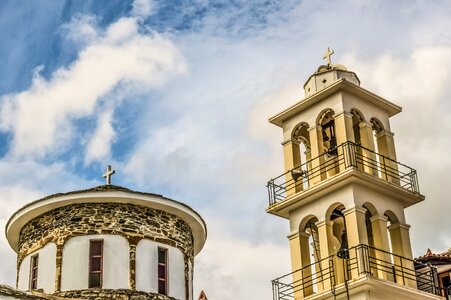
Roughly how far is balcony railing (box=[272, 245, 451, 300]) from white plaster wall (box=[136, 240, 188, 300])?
221 inches

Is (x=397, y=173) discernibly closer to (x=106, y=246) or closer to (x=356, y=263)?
(x=356, y=263)

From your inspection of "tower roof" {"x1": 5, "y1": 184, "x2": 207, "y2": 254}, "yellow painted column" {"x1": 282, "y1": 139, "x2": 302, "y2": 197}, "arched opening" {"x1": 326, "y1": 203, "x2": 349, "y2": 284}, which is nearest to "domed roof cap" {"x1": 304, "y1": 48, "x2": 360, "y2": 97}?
"yellow painted column" {"x1": 282, "y1": 139, "x2": 302, "y2": 197}

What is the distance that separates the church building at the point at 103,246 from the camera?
33438mm

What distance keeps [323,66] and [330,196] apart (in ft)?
16.7

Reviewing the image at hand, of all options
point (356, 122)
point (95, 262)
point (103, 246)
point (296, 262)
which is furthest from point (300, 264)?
point (95, 262)

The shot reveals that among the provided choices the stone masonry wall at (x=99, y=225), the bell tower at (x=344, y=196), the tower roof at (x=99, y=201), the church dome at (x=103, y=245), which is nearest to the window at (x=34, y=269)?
the church dome at (x=103, y=245)

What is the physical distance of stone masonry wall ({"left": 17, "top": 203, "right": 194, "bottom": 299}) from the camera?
111ft

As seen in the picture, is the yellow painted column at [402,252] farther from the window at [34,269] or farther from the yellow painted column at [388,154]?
the window at [34,269]

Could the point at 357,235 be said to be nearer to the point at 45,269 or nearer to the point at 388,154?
the point at 388,154

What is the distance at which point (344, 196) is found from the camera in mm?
30125

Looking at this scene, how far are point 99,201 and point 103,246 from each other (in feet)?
5.40

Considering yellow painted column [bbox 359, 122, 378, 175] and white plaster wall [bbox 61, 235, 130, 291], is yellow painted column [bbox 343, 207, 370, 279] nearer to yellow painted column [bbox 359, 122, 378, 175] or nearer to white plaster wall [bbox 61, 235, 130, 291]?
yellow painted column [bbox 359, 122, 378, 175]

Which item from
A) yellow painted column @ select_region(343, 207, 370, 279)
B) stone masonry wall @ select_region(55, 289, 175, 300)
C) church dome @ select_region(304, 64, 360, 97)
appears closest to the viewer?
yellow painted column @ select_region(343, 207, 370, 279)

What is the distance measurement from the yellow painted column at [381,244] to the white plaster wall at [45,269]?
11.6m
